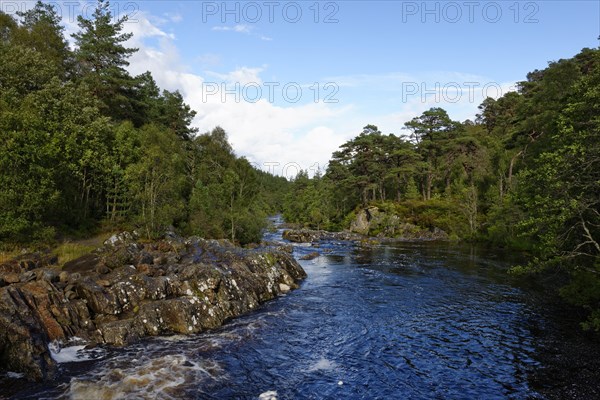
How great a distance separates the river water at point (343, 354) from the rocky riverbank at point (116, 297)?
4.05ft

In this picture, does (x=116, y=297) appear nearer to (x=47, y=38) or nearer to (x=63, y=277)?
(x=63, y=277)

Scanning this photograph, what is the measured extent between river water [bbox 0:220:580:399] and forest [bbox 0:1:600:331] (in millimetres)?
5673

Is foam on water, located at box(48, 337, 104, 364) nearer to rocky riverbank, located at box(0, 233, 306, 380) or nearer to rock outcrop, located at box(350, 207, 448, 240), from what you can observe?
rocky riverbank, located at box(0, 233, 306, 380)

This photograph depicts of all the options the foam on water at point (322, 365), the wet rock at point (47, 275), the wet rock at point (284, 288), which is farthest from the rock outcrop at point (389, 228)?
the wet rock at point (47, 275)

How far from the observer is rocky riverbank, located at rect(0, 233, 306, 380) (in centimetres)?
1720

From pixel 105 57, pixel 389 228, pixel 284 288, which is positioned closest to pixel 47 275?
pixel 284 288

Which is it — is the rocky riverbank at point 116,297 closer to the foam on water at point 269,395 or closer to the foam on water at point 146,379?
the foam on water at point 146,379

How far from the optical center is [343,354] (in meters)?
19.6

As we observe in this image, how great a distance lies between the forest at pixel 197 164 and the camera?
79.6 feet

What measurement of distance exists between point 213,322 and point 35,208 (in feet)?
63.4

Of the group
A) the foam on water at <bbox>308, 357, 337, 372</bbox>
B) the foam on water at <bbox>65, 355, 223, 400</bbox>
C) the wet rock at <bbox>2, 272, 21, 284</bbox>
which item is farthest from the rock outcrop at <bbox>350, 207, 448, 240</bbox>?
the wet rock at <bbox>2, 272, 21, 284</bbox>

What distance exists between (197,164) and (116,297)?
53247mm

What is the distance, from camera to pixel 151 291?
960 inches

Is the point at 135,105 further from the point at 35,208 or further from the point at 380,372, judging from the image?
the point at 380,372
